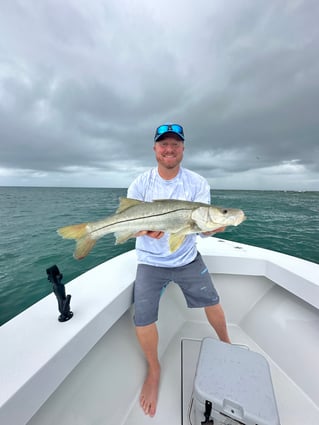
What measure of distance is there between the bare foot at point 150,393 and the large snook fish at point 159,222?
1438 millimetres

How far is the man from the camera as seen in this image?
6.41 feet

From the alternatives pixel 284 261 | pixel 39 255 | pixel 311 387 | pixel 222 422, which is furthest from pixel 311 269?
pixel 39 255

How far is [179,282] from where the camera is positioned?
2207 millimetres

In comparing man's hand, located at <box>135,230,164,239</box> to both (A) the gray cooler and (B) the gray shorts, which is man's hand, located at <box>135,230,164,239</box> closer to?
(B) the gray shorts

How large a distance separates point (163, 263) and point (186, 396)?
135 cm

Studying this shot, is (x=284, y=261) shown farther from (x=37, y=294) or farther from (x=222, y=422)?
(x=37, y=294)

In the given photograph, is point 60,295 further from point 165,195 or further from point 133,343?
point 165,195

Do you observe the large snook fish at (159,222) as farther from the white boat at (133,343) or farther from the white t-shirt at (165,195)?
the white boat at (133,343)

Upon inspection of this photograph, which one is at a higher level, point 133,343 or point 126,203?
point 126,203

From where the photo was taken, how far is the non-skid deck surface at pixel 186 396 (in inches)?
69.1

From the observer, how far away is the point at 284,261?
2.54 m

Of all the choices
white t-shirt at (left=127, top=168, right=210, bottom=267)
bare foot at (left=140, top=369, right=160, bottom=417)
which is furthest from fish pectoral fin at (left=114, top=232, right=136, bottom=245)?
bare foot at (left=140, top=369, right=160, bottom=417)

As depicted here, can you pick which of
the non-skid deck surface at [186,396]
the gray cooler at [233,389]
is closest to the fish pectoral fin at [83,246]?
the gray cooler at [233,389]

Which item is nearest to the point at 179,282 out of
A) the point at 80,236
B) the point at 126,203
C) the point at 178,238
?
the point at 178,238
